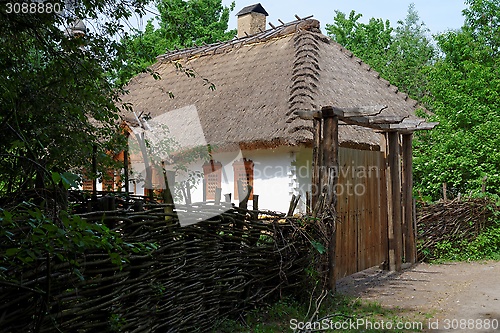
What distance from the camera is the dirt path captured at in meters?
5.30

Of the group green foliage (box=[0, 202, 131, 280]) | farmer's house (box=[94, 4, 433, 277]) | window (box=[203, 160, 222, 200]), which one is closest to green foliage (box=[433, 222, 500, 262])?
farmer's house (box=[94, 4, 433, 277])

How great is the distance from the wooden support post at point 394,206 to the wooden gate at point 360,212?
102 mm

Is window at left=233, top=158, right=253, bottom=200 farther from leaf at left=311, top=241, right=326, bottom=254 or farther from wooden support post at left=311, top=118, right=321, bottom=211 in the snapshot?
leaf at left=311, top=241, right=326, bottom=254

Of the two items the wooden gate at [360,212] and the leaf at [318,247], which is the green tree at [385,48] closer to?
the wooden gate at [360,212]

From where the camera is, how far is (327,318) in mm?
4715

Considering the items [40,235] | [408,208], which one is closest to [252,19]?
[408,208]

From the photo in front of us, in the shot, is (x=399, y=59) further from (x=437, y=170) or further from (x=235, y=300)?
(x=235, y=300)

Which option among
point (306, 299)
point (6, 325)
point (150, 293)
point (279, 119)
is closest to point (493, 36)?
point (279, 119)

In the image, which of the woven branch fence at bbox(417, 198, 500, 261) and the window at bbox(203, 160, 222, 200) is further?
the window at bbox(203, 160, 222, 200)

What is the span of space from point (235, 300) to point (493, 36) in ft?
41.1

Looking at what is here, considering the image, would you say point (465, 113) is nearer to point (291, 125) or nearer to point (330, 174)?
point (291, 125)

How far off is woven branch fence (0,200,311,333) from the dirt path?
1.32 metres

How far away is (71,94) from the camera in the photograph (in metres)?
4.06

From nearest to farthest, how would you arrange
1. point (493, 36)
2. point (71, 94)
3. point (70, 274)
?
point (70, 274), point (71, 94), point (493, 36)
